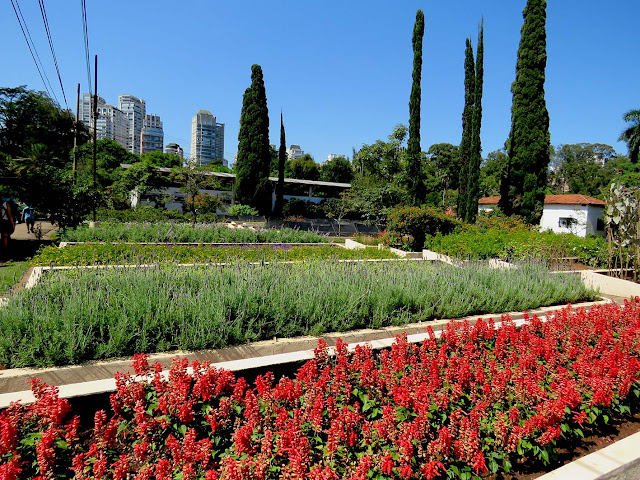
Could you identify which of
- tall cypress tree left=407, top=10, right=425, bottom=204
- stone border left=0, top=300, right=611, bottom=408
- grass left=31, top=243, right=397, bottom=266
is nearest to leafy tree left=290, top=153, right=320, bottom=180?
tall cypress tree left=407, top=10, right=425, bottom=204

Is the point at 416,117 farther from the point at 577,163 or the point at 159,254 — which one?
the point at 577,163

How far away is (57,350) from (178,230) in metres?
8.98

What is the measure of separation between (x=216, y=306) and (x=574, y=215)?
93.1 feet

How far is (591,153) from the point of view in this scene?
54.2 metres

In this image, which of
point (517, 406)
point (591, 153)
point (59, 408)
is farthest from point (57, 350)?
point (591, 153)

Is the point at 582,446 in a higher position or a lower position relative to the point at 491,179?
lower

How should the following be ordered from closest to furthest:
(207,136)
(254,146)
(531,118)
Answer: (531,118), (254,146), (207,136)

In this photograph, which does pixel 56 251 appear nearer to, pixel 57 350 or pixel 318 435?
pixel 57 350

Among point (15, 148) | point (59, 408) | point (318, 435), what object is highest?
point (15, 148)

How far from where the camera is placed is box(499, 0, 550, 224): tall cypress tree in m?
19.5

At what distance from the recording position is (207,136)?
111250 mm

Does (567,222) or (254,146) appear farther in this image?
(254,146)

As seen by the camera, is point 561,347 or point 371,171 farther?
point 371,171

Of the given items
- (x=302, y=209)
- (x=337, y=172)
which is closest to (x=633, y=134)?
(x=302, y=209)
